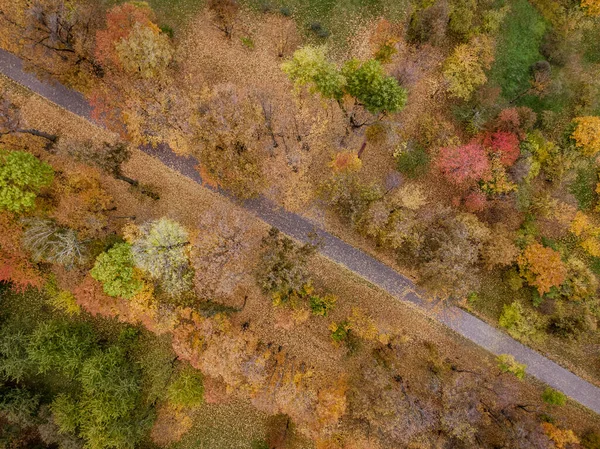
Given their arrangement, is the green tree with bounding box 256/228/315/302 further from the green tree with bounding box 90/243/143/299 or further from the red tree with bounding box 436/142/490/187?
the red tree with bounding box 436/142/490/187

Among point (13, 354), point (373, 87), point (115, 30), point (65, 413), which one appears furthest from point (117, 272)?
point (373, 87)

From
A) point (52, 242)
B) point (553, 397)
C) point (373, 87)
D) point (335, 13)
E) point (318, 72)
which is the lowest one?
point (52, 242)

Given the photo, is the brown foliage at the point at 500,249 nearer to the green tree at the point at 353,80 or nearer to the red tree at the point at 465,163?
the red tree at the point at 465,163

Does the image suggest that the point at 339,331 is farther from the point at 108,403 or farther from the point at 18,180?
the point at 18,180

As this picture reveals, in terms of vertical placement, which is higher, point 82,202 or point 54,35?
point 54,35

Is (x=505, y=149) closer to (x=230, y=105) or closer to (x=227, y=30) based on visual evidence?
(x=230, y=105)

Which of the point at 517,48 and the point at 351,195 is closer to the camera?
the point at 351,195

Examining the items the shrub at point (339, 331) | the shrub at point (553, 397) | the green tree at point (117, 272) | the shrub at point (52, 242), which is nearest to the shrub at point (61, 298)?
the shrub at point (52, 242)
